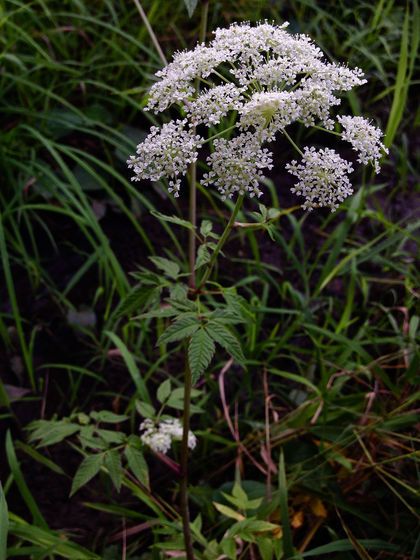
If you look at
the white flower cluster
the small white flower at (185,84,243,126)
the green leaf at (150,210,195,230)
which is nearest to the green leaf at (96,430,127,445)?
the white flower cluster

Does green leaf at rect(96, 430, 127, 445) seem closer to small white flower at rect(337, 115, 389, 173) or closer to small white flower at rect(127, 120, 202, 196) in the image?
small white flower at rect(127, 120, 202, 196)

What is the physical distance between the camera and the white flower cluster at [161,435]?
64.9 inches

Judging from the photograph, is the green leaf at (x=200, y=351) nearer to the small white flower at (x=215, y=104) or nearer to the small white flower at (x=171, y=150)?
the small white flower at (x=171, y=150)

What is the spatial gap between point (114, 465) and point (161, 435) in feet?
0.73

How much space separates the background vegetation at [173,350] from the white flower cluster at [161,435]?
0.11 meters

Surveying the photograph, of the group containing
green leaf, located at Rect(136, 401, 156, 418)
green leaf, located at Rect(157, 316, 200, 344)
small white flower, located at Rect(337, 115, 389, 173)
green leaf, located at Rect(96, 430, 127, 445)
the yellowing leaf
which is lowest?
the yellowing leaf

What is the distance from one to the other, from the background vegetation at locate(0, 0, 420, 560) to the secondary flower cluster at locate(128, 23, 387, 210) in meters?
0.33

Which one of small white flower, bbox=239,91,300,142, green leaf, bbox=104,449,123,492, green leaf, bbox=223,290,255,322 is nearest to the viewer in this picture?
small white flower, bbox=239,91,300,142

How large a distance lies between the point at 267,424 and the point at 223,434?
271mm

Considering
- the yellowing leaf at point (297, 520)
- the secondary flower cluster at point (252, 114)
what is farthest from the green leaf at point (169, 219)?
the yellowing leaf at point (297, 520)

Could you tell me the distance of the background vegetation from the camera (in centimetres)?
174

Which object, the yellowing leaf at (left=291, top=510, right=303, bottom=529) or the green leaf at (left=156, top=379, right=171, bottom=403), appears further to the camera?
the yellowing leaf at (left=291, top=510, right=303, bottom=529)

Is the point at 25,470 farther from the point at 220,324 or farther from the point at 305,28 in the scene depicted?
the point at 305,28

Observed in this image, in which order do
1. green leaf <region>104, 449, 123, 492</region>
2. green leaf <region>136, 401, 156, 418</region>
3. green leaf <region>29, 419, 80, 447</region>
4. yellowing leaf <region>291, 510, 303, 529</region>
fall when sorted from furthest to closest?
yellowing leaf <region>291, 510, 303, 529</region>, green leaf <region>136, 401, 156, 418</region>, green leaf <region>29, 419, 80, 447</region>, green leaf <region>104, 449, 123, 492</region>
